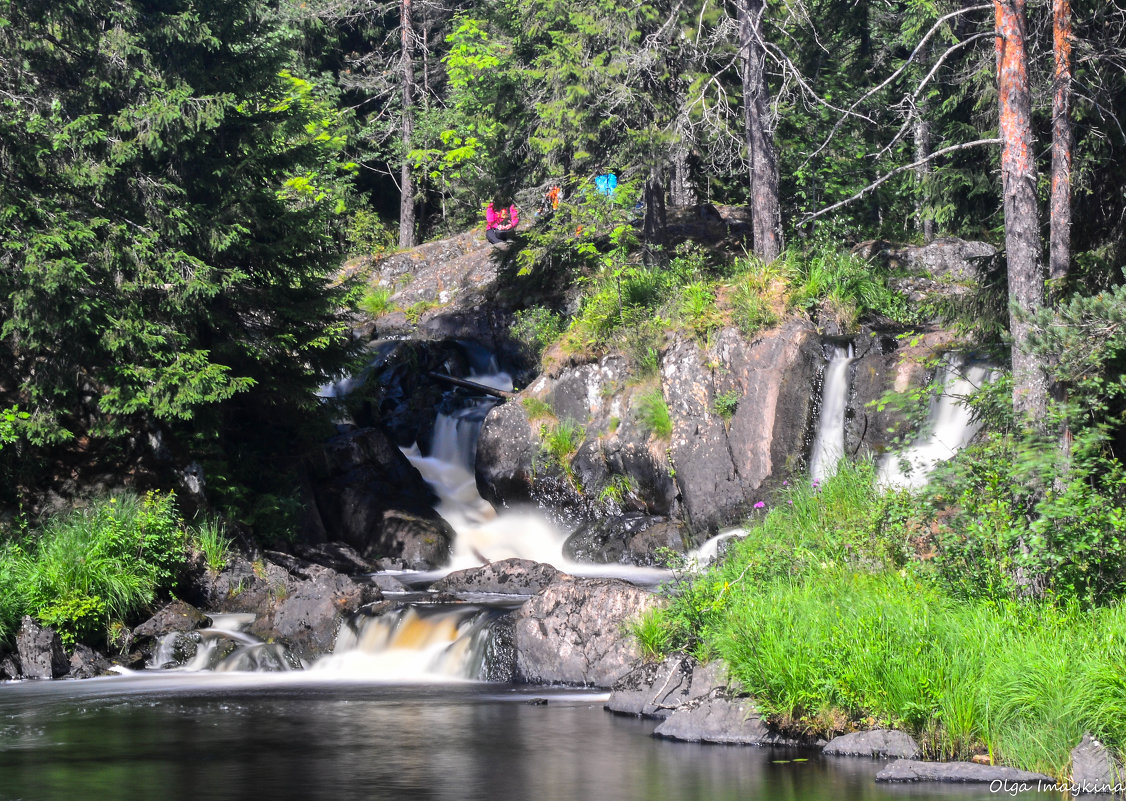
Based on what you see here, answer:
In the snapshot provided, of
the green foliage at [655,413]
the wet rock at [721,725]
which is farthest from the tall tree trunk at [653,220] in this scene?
the wet rock at [721,725]

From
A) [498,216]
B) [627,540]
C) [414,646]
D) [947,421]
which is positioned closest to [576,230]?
[498,216]

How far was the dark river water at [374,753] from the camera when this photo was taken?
859 centimetres

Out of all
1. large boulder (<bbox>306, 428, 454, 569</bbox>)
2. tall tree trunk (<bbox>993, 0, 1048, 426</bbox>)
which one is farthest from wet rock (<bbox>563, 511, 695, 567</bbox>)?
tall tree trunk (<bbox>993, 0, 1048, 426</bbox>)

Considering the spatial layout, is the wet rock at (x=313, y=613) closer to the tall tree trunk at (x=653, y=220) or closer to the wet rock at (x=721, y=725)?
the wet rock at (x=721, y=725)

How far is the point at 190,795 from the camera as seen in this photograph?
859cm

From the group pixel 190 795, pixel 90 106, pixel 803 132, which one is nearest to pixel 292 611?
pixel 190 795

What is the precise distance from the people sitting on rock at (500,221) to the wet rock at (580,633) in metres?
17.6

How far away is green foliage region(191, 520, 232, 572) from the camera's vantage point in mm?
16516

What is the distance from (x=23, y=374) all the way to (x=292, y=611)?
548 cm

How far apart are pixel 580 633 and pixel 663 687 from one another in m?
2.01

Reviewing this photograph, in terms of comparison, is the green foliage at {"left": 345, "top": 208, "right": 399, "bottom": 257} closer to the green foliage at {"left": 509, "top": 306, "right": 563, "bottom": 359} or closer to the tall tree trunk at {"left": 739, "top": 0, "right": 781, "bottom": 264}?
the green foliage at {"left": 509, "top": 306, "right": 563, "bottom": 359}

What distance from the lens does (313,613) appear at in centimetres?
1502

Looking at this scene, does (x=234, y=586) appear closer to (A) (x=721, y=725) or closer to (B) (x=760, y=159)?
(A) (x=721, y=725)

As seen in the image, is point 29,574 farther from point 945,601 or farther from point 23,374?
point 945,601
